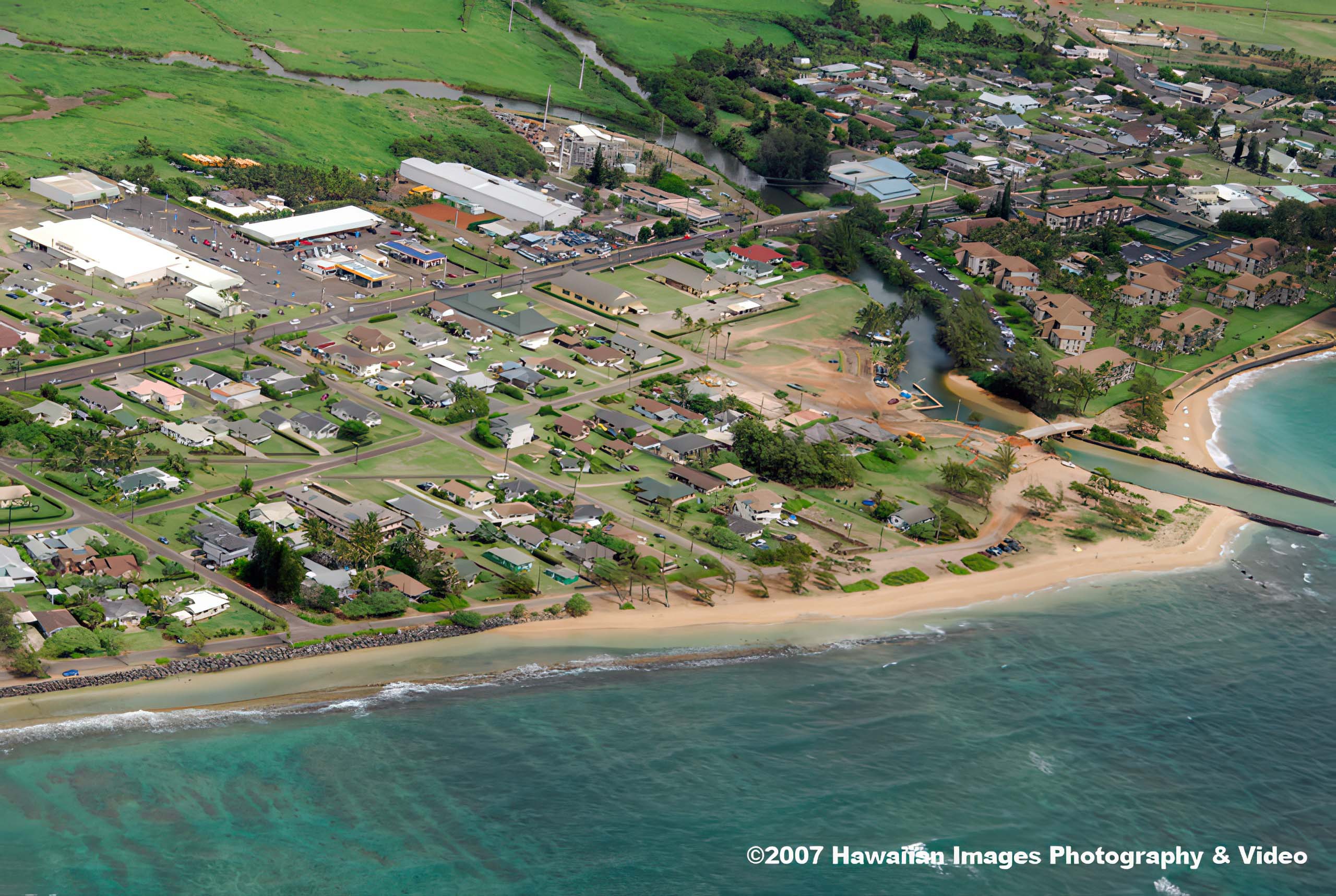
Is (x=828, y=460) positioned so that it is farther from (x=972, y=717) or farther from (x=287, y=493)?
(x=287, y=493)

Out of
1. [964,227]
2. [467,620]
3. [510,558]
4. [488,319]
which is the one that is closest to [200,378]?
[488,319]

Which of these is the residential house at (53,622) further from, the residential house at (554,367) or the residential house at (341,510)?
the residential house at (554,367)

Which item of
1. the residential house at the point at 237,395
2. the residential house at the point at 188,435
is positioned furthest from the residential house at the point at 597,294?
the residential house at the point at 188,435

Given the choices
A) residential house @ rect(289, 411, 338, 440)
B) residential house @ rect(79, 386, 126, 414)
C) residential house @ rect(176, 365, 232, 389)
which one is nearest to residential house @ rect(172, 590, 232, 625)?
residential house @ rect(289, 411, 338, 440)

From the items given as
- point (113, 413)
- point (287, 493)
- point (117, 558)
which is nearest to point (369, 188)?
point (113, 413)

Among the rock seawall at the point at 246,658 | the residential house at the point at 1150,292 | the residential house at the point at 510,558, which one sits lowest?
the rock seawall at the point at 246,658

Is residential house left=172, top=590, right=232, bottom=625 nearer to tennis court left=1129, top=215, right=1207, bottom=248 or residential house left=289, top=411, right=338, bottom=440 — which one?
residential house left=289, top=411, right=338, bottom=440
